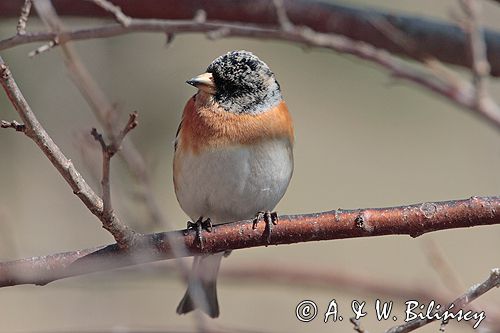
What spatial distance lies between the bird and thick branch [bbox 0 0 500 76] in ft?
2.55

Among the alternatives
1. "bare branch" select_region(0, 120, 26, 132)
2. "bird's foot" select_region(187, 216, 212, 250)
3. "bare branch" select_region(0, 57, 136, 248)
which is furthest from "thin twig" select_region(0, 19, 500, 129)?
"bare branch" select_region(0, 120, 26, 132)

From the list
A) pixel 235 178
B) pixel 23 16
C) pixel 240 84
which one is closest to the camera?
pixel 23 16

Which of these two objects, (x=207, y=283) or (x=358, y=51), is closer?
(x=358, y=51)

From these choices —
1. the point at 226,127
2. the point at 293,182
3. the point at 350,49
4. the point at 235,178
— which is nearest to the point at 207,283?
the point at 235,178

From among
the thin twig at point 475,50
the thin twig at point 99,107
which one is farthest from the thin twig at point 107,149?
the thin twig at point 475,50

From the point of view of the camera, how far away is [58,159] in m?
2.43

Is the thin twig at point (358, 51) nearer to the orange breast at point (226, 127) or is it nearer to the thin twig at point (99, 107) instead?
the orange breast at point (226, 127)

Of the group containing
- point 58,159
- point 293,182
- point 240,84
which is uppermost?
point 293,182

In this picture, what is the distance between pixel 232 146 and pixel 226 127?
102mm

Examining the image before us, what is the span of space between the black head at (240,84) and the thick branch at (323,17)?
784 mm

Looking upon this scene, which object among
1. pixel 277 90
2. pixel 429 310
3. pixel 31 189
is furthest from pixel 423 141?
pixel 429 310

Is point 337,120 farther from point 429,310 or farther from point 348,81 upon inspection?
point 429,310

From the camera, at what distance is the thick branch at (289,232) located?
2.70m

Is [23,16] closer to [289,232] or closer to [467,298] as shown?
[289,232]
